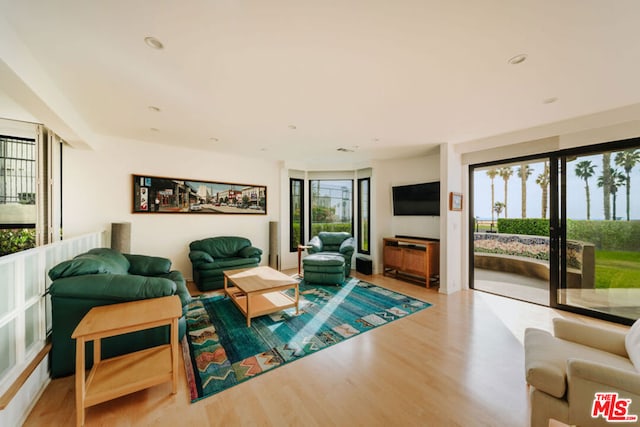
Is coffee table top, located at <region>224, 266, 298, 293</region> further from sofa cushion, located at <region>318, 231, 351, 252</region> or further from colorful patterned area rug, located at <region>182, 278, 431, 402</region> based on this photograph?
sofa cushion, located at <region>318, 231, 351, 252</region>

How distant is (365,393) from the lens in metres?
1.80

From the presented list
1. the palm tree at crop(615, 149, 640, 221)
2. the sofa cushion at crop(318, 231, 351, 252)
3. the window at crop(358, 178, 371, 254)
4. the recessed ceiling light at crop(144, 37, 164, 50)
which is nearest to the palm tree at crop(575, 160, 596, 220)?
the palm tree at crop(615, 149, 640, 221)

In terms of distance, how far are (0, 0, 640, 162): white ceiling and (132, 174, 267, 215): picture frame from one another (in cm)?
124

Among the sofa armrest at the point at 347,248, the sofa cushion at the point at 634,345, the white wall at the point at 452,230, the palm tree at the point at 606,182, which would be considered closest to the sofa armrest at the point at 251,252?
the sofa armrest at the point at 347,248

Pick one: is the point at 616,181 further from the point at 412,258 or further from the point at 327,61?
the point at 327,61

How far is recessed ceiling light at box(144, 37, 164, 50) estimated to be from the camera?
1.67 metres

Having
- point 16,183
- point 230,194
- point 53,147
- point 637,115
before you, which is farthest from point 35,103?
point 637,115

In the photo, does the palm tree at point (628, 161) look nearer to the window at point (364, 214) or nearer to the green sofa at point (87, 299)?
the window at point (364, 214)

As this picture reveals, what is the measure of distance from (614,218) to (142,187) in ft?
22.7

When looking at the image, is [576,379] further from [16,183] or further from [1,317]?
[16,183]

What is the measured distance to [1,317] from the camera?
5.00 ft

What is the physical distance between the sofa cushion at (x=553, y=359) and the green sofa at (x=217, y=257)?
3.86 meters

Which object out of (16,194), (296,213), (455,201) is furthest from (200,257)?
(455,201)

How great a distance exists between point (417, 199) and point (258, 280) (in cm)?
354
